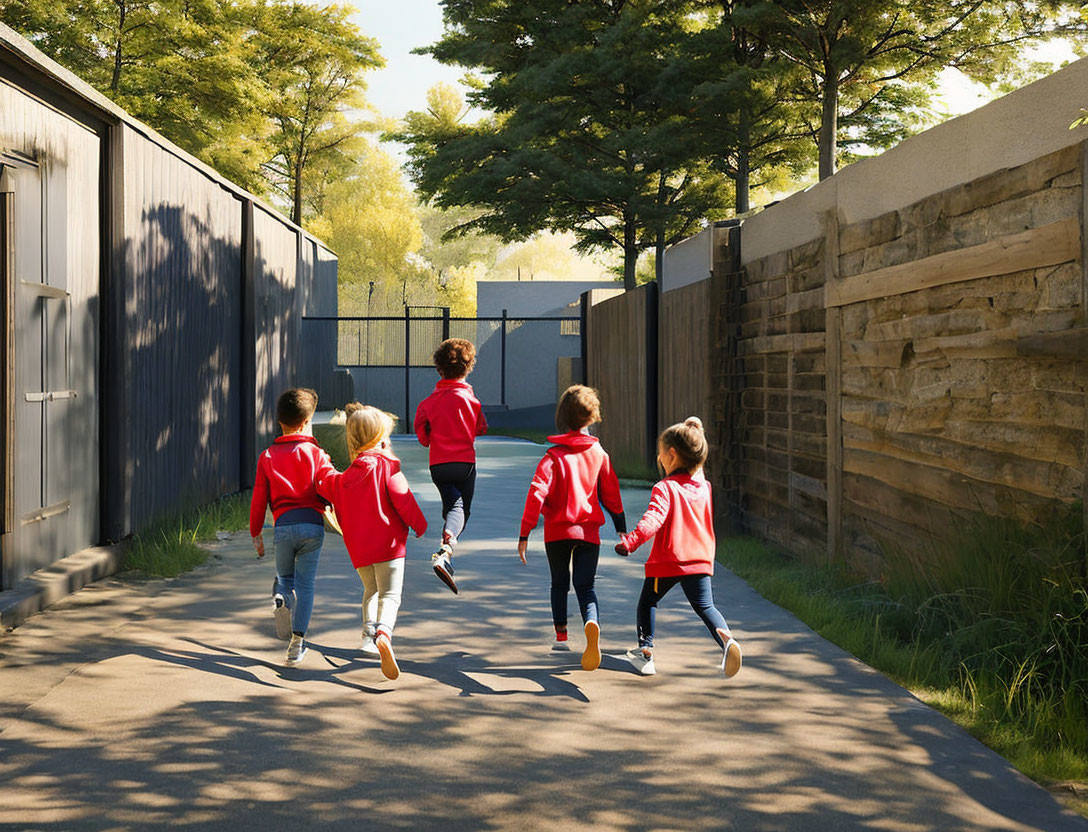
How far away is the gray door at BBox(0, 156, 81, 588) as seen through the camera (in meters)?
6.78

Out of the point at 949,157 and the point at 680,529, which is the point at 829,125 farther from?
the point at 680,529

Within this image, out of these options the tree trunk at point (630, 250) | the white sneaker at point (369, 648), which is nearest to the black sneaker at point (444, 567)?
the white sneaker at point (369, 648)

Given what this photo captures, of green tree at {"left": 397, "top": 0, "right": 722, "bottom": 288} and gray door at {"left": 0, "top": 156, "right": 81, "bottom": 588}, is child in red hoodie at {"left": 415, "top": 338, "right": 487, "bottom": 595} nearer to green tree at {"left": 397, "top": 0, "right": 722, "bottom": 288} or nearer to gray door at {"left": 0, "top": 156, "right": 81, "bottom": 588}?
gray door at {"left": 0, "top": 156, "right": 81, "bottom": 588}

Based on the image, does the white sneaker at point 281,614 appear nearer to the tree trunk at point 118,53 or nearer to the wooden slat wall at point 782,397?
the wooden slat wall at point 782,397

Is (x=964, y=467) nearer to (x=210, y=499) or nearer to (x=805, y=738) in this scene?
(x=805, y=738)

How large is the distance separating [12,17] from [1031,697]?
26.7 meters

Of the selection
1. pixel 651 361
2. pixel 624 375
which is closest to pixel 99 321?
pixel 651 361

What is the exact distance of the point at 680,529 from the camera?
545 centimetres

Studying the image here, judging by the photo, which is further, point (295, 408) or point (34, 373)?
point (34, 373)

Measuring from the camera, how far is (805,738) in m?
4.55

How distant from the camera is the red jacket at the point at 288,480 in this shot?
588 cm

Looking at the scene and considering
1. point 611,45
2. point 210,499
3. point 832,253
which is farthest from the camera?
point 611,45

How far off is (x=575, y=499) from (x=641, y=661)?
2.73ft

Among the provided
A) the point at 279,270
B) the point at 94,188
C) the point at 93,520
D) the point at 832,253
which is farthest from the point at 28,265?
the point at 279,270
